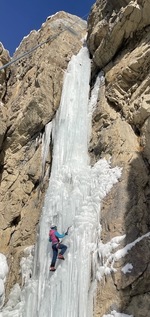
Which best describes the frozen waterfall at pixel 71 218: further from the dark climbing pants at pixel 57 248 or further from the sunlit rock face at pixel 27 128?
the sunlit rock face at pixel 27 128

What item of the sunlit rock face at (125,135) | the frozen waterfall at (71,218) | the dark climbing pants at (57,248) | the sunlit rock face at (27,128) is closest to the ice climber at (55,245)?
the dark climbing pants at (57,248)

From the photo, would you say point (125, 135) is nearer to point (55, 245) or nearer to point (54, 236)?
point (54, 236)

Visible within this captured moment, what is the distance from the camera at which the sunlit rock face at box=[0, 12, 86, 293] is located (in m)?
11.2

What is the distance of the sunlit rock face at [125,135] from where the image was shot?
7.26 meters

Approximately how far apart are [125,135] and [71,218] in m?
2.51

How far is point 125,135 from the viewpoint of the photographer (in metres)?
9.59

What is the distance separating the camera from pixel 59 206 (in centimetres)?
958

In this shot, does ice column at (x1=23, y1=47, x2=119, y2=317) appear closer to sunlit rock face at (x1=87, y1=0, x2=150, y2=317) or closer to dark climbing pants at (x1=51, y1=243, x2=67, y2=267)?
dark climbing pants at (x1=51, y1=243, x2=67, y2=267)

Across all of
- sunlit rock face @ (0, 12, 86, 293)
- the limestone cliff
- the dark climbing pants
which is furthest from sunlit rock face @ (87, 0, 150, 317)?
sunlit rock face @ (0, 12, 86, 293)

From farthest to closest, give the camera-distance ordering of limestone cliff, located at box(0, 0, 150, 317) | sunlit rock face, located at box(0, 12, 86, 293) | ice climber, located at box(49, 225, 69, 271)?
1. sunlit rock face, located at box(0, 12, 86, 293)
2. ice climber, located at box(49, 225, 69, 271)
3. limestone cliff, located at box(0, 0, 150, 317)

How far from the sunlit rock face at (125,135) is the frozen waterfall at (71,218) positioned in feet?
1.02

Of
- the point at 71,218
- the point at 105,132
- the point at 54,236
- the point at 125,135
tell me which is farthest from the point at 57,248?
Answer: the point at 105,132

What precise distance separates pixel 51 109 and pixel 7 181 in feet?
9.47

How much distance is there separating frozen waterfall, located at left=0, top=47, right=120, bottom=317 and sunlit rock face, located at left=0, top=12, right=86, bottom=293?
96 cm
